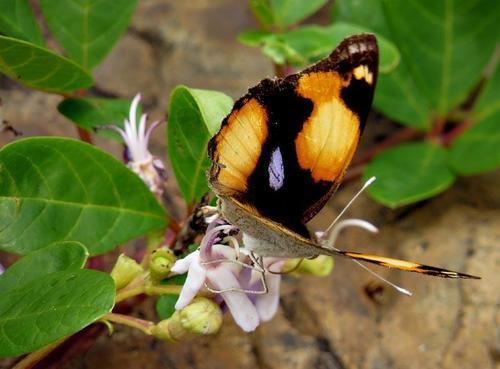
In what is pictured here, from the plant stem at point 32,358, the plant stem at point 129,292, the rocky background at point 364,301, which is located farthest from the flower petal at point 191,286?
the rocky background at point 364,301

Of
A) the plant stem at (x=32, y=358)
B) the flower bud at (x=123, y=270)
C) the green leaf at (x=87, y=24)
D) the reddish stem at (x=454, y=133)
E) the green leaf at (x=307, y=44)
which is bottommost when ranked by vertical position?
the reddish stem at (x=454, y=133)

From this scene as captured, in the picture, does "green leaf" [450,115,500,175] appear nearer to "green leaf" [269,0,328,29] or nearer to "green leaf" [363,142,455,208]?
"green leaf" [363,142,455,208]

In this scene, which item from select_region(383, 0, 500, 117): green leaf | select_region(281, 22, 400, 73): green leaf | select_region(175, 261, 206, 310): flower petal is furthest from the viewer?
select_region(383, 0, 500, 117): green leaf

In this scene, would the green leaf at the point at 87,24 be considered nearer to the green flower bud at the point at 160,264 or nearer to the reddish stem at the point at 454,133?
the green flower bud at the point at 160,264

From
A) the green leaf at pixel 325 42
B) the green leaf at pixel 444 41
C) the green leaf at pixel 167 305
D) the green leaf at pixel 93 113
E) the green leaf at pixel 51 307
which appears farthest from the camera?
the green leaf at pixel 444 41

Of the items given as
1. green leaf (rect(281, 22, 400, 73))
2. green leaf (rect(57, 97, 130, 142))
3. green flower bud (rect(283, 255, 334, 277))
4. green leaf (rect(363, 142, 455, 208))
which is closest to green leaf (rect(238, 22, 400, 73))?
green leaf (rect(281, 22, 400, 73))

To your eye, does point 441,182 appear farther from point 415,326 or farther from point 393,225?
point 415,326

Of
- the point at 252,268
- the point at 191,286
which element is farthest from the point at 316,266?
the point at 191,286
